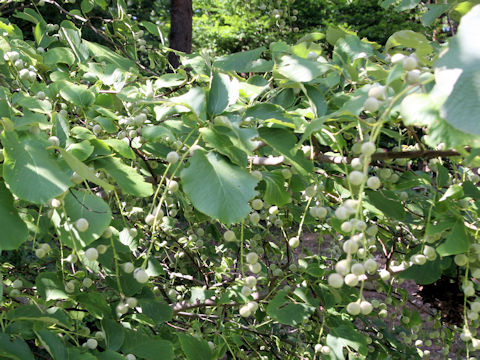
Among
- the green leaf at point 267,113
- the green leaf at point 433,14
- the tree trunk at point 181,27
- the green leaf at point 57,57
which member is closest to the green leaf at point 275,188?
the green leaf at point 267,113

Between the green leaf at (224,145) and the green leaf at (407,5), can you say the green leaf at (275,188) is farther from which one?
the green leaf at (407,5)

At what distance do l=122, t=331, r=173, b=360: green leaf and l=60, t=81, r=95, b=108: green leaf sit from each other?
2.20ft

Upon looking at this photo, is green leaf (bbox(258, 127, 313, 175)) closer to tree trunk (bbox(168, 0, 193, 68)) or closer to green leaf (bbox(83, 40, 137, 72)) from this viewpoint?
green leaf (bbox(83, 40, 137, 72))

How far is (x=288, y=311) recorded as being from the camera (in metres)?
1.52

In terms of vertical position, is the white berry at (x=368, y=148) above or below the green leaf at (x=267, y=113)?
above

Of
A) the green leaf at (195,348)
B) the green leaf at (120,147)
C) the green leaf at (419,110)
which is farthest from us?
the green leaf at (195,348)

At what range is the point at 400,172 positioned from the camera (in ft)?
4.65

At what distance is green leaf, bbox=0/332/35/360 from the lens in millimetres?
1070

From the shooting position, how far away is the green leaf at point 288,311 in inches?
58.7

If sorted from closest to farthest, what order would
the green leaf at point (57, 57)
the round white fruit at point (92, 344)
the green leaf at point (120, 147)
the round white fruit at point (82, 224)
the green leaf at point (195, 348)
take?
the round white fruit at point (82, 224)
the green leaf at point (120, 147)
the round white fruit at point (92, 344)
the green leaf at point (195, 348)
the green leaf at point (57, 57)

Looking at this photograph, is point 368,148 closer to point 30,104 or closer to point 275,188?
point 275,188

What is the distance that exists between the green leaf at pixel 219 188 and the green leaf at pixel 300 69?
0.26 meters

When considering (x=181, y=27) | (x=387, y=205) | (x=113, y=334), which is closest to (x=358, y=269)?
(x=387, y=205)

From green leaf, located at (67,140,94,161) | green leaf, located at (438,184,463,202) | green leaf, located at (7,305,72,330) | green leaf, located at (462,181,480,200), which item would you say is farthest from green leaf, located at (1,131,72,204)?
green leaf, located at (462,181,480,200)
